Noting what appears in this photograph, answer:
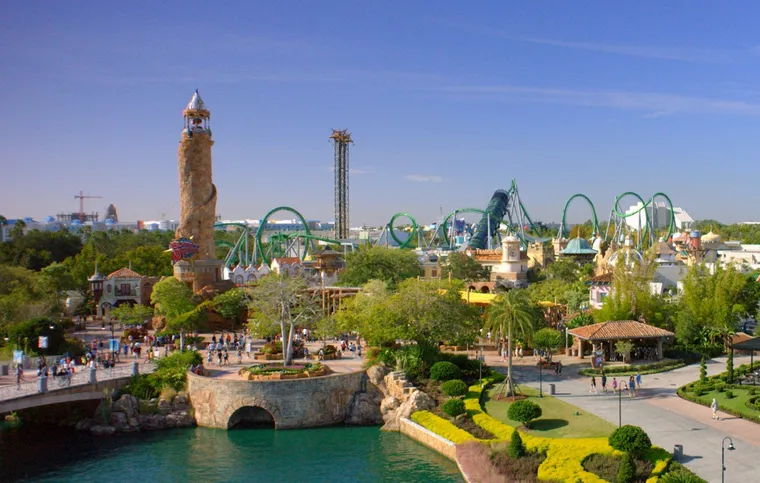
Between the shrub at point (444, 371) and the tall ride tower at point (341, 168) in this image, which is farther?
the tall ride tower at point (341, 168)

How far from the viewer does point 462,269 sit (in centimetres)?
6334

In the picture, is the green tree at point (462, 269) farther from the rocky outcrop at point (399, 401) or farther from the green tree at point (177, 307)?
the rocky outcrop at point (399, 401)

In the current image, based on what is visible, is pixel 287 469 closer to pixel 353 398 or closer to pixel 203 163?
pixel 353 398

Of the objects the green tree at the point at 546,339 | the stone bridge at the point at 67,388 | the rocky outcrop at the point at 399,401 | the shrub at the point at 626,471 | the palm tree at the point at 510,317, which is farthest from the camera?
the green tree at the point at 546,339

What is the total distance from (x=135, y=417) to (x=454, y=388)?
1455 cm

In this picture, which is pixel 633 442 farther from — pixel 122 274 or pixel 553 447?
pixel 122 274

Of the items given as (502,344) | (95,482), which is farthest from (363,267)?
(95,482)

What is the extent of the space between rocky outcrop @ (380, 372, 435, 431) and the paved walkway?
600 cm

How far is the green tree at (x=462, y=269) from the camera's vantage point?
6328cm

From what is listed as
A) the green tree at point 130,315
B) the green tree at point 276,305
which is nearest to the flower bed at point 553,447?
the green tree at point 276,305

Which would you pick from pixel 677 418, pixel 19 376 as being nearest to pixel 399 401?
pixel 677 418

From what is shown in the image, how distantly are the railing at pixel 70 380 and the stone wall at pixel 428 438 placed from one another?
12856 millimetres

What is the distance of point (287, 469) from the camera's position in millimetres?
26219

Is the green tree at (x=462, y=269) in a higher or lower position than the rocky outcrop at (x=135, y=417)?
higher
